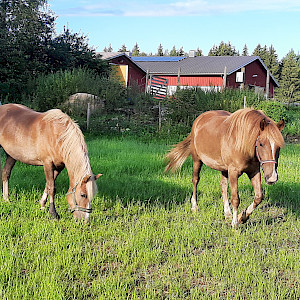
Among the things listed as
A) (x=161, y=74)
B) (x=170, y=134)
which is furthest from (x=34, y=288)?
(x=161, y=74)

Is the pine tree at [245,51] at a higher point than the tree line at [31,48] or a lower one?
higher

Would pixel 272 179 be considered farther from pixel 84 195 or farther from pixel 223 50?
pixel 223 50

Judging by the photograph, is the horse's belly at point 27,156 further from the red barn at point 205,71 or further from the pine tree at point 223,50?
the pine tree at point 223,50

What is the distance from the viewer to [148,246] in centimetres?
450

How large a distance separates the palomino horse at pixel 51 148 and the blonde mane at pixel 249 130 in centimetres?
194

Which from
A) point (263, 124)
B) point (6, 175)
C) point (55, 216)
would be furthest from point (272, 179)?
point (6, 175)

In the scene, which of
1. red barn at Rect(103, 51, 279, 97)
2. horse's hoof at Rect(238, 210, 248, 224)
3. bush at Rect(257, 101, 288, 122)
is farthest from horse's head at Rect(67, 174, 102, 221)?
red barn at Rect(103, 51, 279, 97)

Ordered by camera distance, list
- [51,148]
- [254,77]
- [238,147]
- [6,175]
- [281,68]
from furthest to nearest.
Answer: [281,68]
[254,77]
[6,175]
[51,148]
[238,147]

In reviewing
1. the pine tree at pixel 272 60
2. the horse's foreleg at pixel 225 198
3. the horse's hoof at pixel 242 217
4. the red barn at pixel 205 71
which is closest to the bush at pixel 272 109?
the horse's foreleg at pixel 225 198

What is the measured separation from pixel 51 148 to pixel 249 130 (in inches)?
109

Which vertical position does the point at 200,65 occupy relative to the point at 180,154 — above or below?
above

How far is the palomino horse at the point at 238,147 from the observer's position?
4.59 metres

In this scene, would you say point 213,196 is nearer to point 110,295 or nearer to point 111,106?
point 110,295

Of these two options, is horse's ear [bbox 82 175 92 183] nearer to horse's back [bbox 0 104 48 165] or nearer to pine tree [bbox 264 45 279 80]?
horse's back [bbox 0 104 48 165]
